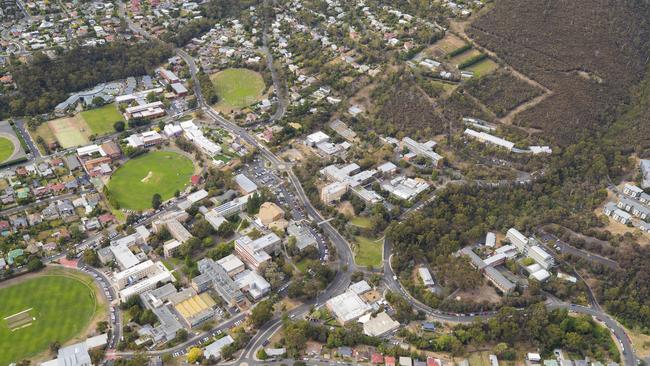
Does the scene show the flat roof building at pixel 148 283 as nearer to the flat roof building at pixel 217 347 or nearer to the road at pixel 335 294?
the road at pixel 335 294

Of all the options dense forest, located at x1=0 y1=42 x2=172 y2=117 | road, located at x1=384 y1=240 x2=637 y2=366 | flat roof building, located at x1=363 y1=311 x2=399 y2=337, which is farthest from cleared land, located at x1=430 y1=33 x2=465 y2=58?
flat roof building, located at x1=363 y1=311 x2=399 y2=337

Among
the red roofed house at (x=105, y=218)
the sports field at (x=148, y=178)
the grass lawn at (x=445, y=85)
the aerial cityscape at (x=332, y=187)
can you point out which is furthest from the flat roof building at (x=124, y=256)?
the grass lawn at (x=445, y=85)

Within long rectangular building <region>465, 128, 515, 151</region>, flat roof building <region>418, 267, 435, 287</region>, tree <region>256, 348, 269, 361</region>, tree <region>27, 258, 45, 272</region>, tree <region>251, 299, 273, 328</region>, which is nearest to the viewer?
tree <region>256, 348, 269, 361</region>

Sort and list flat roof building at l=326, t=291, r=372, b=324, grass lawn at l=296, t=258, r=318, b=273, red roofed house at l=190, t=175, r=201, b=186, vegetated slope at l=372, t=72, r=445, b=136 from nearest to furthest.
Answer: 1. flat roof building at l=326, t=291, r=372, b=324
2. grass lawn at l=296, t=258, r=318, b=273
3. red roofed house at l=190, t=175, r=201, b=186
4. vegetated slope at l=372, t=72, r=445, b=136

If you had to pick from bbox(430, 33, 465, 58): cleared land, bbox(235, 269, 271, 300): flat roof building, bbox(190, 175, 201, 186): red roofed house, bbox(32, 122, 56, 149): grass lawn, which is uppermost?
bbox(430, 33, 465, 58): cleared land

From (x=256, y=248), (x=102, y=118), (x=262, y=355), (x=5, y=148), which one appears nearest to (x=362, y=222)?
(x=256, y=248)

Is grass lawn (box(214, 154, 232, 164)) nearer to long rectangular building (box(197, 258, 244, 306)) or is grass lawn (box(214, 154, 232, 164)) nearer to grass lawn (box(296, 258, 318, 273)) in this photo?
long rectangular building (box(197, 258, 244, 306))

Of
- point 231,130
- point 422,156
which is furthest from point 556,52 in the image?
point 231,130
